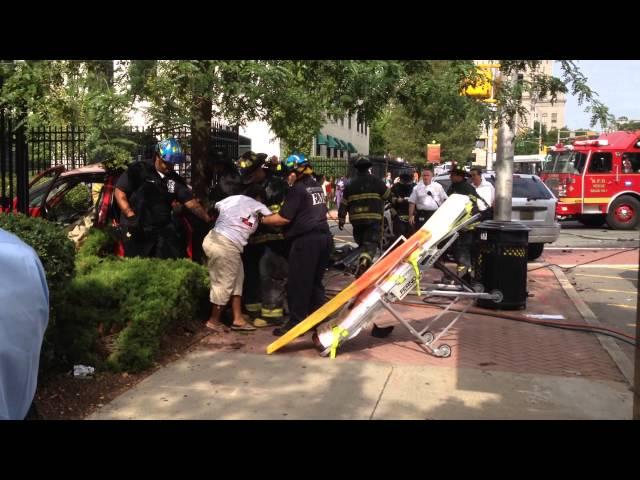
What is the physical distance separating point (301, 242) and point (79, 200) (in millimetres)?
5217

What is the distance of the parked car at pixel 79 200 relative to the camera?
27.1 feet

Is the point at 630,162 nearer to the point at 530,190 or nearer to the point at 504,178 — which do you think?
the point at 530,190

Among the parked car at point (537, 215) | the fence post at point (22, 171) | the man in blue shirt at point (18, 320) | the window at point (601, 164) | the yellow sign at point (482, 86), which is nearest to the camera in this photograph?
the man in blue shirt at point (18, 320)

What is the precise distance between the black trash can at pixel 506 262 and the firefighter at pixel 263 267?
2.70 metres

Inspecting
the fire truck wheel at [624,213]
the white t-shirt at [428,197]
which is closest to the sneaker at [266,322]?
the white t-shirt at [428,197]

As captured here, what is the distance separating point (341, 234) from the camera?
1908 centimetres

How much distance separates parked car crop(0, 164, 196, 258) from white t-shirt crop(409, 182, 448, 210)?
17.5 feet

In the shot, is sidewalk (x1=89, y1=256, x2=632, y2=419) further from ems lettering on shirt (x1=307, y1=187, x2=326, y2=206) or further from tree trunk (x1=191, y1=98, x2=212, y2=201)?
tree trunk (x1=191, y1=98, x2=212, y2=201)

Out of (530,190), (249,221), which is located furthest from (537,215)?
(249,221)

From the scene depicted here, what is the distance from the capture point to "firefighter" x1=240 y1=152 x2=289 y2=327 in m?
7.72

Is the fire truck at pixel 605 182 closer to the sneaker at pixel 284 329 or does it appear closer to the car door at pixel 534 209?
the car door at pixel 534 209
